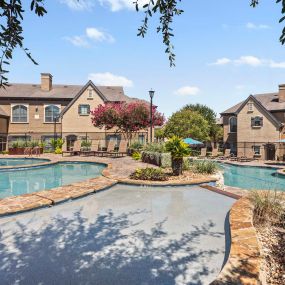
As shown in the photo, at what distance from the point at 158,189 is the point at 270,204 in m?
4.27

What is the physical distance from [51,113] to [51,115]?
0.28 meters

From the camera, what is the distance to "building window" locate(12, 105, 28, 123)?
34312 mm

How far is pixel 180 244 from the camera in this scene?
4621mm

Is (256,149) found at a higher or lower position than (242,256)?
higher

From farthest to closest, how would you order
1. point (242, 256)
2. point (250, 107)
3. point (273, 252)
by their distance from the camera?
point (250, 107) → point (273, 252) → point (242, 256)

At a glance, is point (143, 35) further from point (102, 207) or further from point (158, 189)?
point (158, 189)

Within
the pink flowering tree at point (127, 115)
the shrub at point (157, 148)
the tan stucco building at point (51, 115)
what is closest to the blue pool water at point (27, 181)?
the shrub at point (157, 148)

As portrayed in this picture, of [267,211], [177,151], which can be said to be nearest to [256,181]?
[177,151]

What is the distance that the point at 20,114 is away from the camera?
34.5 meters

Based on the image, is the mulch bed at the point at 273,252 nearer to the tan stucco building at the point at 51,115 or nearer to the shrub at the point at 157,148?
the shrub at the point at 157,148

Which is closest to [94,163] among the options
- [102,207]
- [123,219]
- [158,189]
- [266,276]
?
[158,189]

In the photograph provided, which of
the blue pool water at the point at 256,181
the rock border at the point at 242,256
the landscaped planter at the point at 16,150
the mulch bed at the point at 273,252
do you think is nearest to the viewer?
the rock border at the point at 242,256

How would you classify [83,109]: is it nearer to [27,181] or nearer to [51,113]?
[51,113]

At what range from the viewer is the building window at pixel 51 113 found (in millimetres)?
34938
